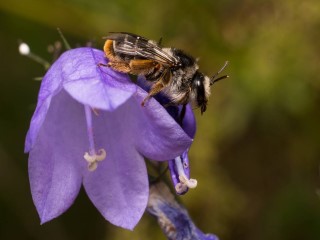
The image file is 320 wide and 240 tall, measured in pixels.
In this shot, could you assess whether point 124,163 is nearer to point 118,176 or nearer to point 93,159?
point 118,176

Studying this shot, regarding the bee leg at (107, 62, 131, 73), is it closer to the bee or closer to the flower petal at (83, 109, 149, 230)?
the bee

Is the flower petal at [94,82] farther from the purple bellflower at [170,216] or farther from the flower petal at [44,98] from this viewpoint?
the purple bellflower at [170,216]

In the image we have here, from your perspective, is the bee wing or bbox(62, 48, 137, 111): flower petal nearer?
bbox(62, 48, 137, 111): flower petal

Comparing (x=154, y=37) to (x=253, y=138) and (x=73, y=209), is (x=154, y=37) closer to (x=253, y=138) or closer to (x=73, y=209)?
(x=253, y=138)

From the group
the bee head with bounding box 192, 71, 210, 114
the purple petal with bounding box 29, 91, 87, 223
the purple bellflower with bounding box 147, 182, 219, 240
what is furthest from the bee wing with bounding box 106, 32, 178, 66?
the purple bellflower with bounding box 147, 182, 219, 240

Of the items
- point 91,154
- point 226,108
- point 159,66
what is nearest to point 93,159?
point 91,154

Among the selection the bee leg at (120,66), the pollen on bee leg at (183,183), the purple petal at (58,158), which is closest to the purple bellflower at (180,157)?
the pollen on bee leg at (183,183)

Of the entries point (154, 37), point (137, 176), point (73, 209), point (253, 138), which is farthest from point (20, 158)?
point (137, 176)
